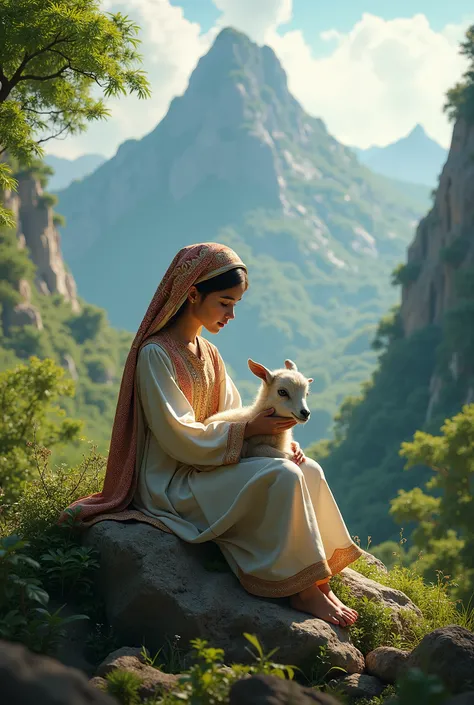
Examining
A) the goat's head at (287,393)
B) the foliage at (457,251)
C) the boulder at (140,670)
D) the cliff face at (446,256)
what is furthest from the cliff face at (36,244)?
the boulder at (140,670)

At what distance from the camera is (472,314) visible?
4259 cm

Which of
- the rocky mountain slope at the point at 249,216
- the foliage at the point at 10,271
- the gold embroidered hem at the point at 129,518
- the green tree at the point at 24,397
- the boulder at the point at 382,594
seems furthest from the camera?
the rocky mountain slope at the point at 249,216

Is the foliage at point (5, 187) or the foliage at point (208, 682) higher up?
the foliage at point (5, 187)

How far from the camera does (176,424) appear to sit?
507 cm

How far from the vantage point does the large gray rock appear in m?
4.71

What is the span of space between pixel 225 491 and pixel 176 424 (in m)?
0.50

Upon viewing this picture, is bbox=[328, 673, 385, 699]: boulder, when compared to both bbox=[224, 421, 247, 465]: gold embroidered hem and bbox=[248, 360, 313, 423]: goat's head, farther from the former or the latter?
bbox=[248, 360, 313, 423]: goat's head

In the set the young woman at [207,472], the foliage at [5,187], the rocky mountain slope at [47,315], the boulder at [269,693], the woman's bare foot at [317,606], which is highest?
the rocky mountain slope at [47,315]

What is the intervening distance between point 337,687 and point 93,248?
175m

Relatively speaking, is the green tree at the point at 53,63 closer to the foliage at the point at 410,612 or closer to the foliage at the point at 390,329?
the foliage at the point at 410,612

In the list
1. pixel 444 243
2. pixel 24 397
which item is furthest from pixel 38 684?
pixel 444 243

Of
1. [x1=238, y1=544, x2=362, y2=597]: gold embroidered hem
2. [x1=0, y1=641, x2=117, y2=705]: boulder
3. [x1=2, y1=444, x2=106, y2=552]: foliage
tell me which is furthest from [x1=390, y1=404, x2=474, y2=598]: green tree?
[x1=0, y1=641, x2=117, y2=705]: boulder

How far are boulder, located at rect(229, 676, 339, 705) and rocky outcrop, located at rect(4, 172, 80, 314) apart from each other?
53.0 meters

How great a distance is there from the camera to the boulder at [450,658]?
428 cm
